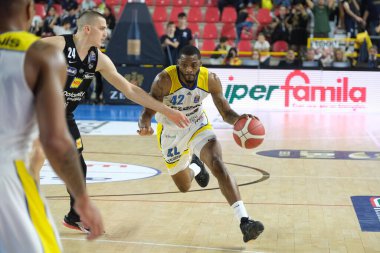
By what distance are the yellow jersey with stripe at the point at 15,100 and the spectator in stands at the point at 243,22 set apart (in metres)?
19.0

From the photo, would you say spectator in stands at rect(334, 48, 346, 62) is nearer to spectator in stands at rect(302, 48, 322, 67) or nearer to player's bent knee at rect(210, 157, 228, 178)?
spectator in stands at rect(302, 48, 322, 67)

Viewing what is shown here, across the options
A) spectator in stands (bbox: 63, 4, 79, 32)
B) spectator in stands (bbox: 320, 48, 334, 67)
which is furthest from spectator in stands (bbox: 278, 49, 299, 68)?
spectator in stands (bbox: 63, 4, 79, 32)

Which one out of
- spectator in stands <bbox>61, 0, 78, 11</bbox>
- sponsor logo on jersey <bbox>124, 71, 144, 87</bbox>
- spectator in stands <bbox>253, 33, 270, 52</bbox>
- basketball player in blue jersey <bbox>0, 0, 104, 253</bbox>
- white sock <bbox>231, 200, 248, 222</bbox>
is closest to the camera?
basketball player in blue jersey <bbox>0, 0, 104, 253</bbox>

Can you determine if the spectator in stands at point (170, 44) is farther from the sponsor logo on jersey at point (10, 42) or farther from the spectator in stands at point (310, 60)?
the sponsor logo on jersey at point (10, 42)

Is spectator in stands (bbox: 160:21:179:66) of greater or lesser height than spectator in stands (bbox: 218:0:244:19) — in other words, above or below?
below

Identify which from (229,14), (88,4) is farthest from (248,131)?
(229,14)

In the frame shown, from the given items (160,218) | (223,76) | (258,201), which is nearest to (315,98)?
(223,76)

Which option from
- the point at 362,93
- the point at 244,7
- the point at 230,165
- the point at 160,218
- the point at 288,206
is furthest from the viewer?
the point at 244,7

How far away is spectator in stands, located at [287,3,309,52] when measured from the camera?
2055 centimetres

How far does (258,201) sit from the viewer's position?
866 cm

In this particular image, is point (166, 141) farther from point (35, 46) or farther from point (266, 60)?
point (266, 60)

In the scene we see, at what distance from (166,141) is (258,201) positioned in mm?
1415

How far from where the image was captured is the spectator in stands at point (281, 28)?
2080cm

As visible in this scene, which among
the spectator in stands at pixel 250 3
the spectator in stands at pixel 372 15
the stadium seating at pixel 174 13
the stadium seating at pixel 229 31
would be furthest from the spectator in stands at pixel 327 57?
the stadium seating at pixel 174 13
